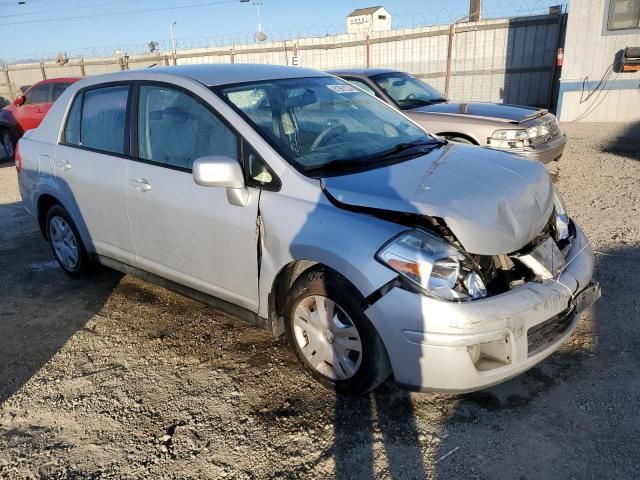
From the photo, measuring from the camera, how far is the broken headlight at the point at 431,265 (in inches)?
96.9

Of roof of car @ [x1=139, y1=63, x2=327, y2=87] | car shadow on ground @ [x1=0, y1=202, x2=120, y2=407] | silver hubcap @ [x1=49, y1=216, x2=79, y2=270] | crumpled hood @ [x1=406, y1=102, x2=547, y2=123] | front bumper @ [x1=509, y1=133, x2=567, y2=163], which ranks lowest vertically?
car shadow on ground @ [x1=0, y1=202, x2=120, y2=407]

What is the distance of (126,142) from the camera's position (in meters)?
3.77

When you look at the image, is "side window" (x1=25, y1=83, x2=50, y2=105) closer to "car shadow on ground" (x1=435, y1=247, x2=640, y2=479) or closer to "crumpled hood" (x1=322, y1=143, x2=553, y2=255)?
"crumpled hood" (x1=322, y1=143, x2=553, y2=255)

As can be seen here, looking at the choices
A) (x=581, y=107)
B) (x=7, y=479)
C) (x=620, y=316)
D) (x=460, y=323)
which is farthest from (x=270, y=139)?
(x=581, y=107)

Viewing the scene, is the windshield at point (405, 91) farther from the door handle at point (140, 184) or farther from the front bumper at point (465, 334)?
the front bumper at point (465, 334)

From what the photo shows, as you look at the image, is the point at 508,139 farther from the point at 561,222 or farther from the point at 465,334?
the point at 465,334

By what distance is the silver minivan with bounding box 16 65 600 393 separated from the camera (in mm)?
2508

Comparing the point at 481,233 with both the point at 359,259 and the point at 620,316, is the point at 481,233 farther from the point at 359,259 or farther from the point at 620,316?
the point at 620,316

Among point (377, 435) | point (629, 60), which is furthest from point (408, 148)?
point (629, 60)

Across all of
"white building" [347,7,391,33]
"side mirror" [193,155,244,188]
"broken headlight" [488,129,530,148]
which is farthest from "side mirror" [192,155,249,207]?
"white building" [347,7,391,33]

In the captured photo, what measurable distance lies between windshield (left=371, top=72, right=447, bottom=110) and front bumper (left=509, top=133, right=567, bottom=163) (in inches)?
66.9

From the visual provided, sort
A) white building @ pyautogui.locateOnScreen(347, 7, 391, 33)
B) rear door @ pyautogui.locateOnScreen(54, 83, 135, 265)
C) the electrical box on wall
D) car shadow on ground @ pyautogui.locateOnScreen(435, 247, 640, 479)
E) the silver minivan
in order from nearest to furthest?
car shadow on ground @ pyautogui.locateOnScreen(435, 247, 640, 479) → the silver minivan → rear door @ pyautogui.locateOnScreen(54, 83, 135, 265) → the electrical box on wall → white building @ pyautogui.locateOnScreen(347, 7, 391, 33)

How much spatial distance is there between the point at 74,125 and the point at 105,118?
0.48m

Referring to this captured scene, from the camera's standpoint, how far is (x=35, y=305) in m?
4.40
